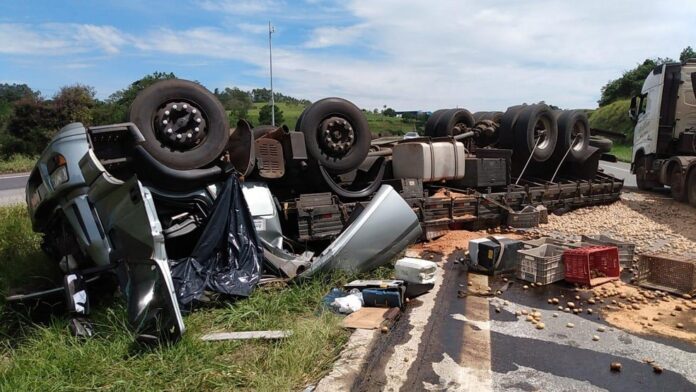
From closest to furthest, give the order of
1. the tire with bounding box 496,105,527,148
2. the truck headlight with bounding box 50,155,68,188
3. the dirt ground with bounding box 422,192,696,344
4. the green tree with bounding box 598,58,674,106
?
the truck headlight with bounding box 50,155,68,188
the dirt ground with bounding box 422,192,696,344
the tire with bounding box 496,105,527,148
the green tree with bounding box 598,58,674,106

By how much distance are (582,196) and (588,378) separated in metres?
6.99

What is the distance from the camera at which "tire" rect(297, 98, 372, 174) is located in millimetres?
6359

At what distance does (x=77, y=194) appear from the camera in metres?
3.98

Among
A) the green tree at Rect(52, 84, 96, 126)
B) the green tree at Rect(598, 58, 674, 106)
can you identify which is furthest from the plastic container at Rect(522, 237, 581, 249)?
the green tree at Rect(598, 58, 674, 106)

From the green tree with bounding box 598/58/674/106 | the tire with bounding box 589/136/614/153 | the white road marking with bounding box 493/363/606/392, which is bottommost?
the white road marking with bounding box 493/363/606/392

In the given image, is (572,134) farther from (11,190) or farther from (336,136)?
(11,190)

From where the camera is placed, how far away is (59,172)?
4148 mm

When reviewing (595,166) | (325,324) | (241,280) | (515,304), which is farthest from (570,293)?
(595,166)

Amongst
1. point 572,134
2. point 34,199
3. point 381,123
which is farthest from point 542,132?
point 381,123

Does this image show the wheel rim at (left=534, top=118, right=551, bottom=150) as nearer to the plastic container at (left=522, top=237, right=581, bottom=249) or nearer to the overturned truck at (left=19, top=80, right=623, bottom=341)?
the overturned truck at (left=19, top=80, right=623, bottom=341)

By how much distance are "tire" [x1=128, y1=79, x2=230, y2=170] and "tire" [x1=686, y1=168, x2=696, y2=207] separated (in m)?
9.75

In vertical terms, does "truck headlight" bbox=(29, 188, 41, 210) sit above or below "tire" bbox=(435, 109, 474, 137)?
below

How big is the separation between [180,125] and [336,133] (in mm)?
2123

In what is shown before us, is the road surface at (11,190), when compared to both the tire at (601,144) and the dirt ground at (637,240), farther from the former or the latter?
the tire at (601,144)
